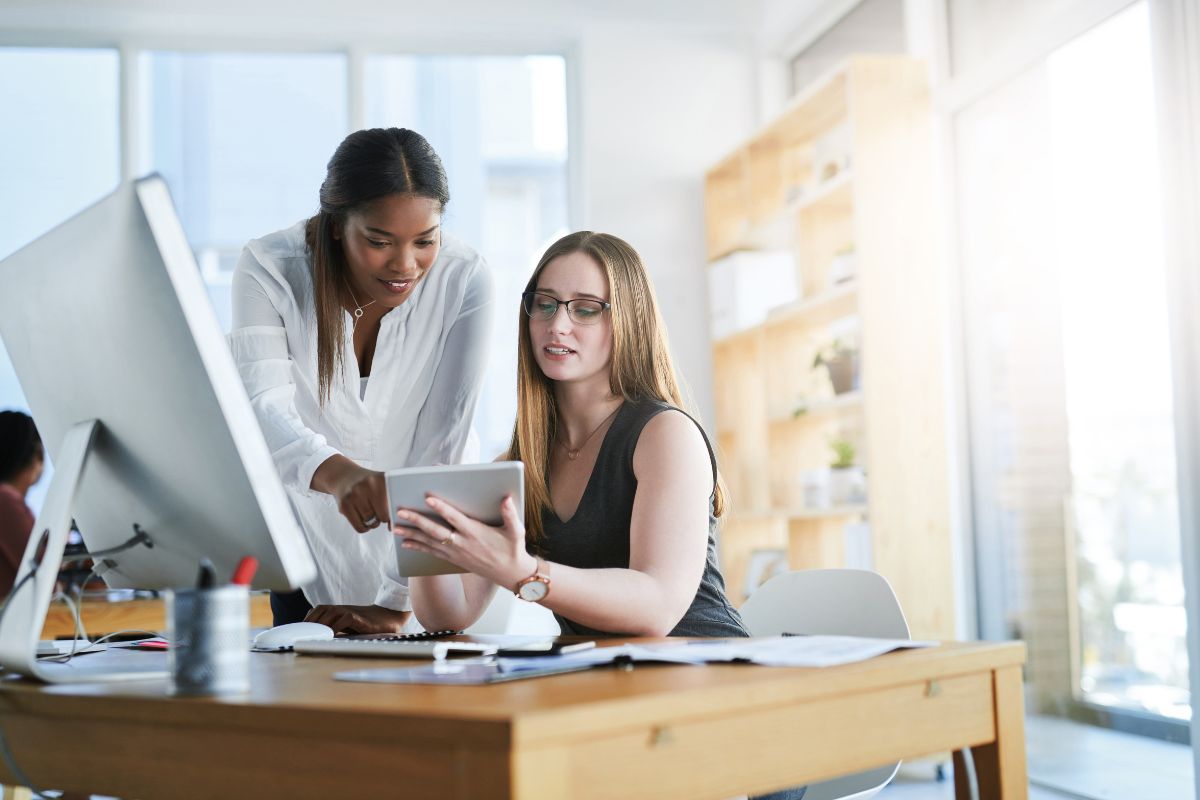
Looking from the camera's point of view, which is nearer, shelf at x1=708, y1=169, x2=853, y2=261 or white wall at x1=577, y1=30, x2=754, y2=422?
shelf at x1=708, y1=169, x2=853, y2=261

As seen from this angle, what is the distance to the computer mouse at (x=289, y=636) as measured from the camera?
4.85 ft

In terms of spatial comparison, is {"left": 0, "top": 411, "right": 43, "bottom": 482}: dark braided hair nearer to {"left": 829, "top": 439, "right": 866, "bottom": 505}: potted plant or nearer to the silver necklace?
the silver necklace

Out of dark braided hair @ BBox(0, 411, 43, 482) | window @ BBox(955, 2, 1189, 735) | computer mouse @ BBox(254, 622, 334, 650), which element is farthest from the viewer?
dark braided hair @ BBox(0, 411, 43, 482)

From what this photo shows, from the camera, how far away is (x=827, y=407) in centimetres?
409

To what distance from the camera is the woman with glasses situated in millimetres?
1481

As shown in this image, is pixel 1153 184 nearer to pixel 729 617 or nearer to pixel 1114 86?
pixel 1114 86

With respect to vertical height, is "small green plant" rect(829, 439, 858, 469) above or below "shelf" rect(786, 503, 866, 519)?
above

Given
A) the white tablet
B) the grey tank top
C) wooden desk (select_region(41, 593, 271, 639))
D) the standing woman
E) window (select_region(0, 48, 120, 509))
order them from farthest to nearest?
window (select_region(0, 48, 120, 509)), wooden desk (select_region(41, 593, 271, 639)), the standing woman, the grey tank top, the white tablet

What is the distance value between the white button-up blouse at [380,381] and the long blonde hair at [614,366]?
335 millimetres

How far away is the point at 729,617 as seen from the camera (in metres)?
1.68

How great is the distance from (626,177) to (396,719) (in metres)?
4.43

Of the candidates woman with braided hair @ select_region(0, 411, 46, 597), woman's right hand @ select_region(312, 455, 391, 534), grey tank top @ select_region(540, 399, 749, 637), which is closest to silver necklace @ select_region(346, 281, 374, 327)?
woman's right hand @ select_region(312, 455, 391, 534)

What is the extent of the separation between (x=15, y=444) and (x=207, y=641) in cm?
333

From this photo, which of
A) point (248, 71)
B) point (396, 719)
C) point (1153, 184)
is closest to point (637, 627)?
point (396, 719)
